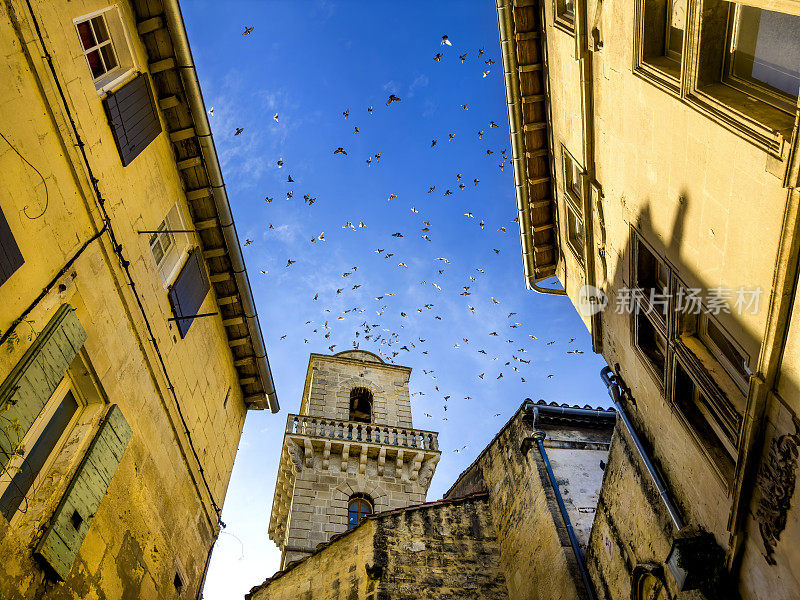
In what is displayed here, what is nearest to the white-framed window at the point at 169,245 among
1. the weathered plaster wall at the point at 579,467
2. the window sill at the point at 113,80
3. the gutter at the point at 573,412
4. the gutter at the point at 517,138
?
the window sill at the point at 113,80

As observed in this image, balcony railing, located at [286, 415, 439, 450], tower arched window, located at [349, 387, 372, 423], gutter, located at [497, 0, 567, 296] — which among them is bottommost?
gutter, located at [497, 0, 567, 296]

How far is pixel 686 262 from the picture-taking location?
620 centimetres

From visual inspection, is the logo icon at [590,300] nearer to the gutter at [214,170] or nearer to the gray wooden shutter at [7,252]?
the gutter at [214,170]

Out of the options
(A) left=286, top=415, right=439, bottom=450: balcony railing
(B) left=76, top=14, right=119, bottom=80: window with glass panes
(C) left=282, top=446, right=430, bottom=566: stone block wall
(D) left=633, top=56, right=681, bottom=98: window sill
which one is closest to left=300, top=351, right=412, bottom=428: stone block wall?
(A) left=286, top=415, right=439, bottom=450: balcony railing

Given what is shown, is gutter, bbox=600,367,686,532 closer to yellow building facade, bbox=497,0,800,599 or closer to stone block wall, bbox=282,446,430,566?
yellow building facade, bbox=497,0,800,599

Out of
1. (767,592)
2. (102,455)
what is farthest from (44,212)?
(767,592)

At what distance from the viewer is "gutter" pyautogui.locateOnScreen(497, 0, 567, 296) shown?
9.96 meters

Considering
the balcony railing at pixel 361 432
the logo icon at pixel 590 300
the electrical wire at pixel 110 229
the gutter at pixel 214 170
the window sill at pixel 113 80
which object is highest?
the balcony railing at pixel 361 432

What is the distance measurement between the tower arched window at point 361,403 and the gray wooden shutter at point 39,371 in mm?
18500

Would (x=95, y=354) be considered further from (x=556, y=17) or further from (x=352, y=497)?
(x=352, y=497)

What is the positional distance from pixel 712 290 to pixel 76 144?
7349 mm

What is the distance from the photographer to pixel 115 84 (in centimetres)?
802

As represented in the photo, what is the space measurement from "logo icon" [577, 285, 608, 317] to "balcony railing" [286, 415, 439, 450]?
11887 mm

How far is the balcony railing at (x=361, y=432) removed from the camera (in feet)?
67.2
